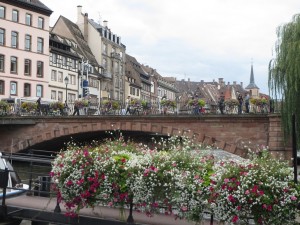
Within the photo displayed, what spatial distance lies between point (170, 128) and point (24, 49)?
1147 inches

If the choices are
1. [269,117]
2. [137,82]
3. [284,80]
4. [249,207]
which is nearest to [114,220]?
[249,207]

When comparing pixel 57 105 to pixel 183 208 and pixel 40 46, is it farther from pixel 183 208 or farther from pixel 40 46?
pixel 183 208

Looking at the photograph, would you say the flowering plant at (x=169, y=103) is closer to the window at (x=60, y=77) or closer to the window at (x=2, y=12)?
the window at (x=2, y=12)

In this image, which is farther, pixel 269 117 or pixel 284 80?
pixel 269 117

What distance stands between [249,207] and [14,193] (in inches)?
206

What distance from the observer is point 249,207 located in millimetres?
6129

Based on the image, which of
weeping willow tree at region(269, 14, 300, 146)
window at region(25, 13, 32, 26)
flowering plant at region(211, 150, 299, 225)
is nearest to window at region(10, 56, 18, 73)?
window at region(25, 13, 32, 26)

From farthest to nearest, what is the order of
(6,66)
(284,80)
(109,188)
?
(6,66)
(284,80)
(109,188)

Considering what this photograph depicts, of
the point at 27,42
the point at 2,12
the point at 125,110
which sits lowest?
the point at 125,110

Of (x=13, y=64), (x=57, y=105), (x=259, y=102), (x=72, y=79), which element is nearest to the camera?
(x=259, y=102)

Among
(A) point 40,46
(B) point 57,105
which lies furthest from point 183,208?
(A) point 40,46

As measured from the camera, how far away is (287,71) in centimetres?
2017

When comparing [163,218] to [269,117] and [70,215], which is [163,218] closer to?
[70,215]

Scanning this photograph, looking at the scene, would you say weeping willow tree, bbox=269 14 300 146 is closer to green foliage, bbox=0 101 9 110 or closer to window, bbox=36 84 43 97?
green foliage, bbox=0 101 9 110
